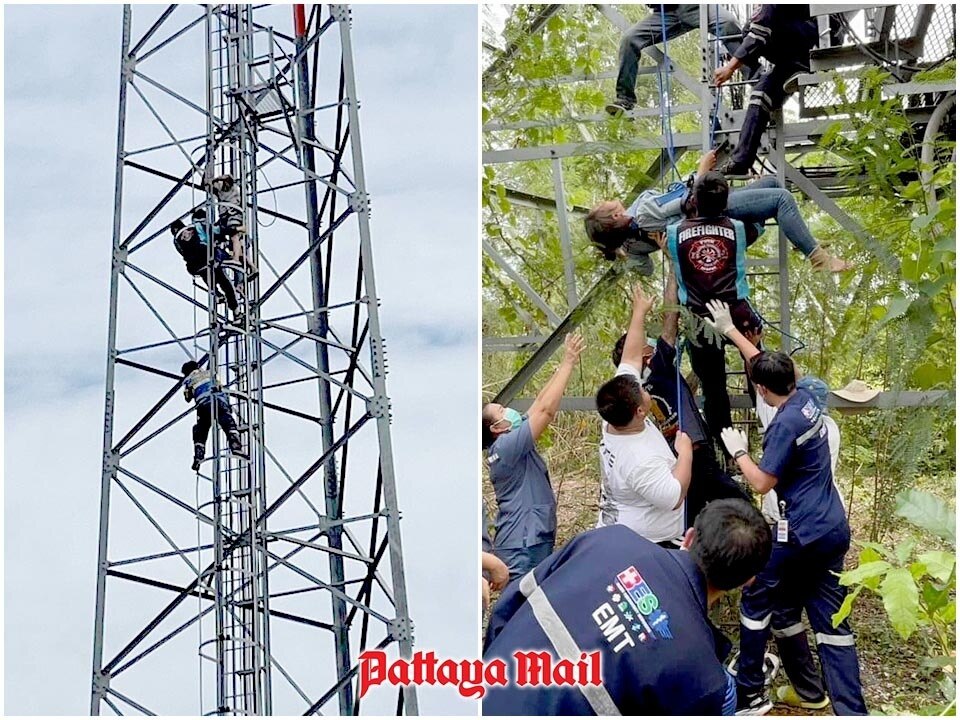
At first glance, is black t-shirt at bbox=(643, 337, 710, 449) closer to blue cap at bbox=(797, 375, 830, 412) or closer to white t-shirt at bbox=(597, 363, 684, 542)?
white t-shirt at bbox=(597, 363, 684, 542)

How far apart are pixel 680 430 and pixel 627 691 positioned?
1738mm

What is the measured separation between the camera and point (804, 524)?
4.32 metres

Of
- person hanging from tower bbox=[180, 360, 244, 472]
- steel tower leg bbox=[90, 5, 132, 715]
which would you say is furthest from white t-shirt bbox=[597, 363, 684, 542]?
steel tower leg bbox=[90, 5, 132, 715]

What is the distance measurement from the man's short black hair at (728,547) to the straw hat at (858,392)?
5.34ft

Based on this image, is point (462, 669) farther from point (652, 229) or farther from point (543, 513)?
point (652, 229)

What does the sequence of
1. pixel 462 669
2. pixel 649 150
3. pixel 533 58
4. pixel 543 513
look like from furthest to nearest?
pixel 533 58 → pixel 649 150 → pixel 543 513 → pixel 462 669

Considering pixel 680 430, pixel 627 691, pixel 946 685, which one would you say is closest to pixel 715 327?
pixel 680 430

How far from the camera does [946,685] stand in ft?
14.3

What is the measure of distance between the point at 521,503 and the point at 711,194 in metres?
1.44

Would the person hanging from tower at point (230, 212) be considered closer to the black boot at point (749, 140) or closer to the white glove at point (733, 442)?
the black boot at point (749, 140)

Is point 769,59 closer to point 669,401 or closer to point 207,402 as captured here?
point 669,401

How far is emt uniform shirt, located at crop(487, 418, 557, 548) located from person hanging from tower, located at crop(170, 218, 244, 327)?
54.9 inches

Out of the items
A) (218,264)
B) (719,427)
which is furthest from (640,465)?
(218,264)

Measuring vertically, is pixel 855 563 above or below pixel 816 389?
below
